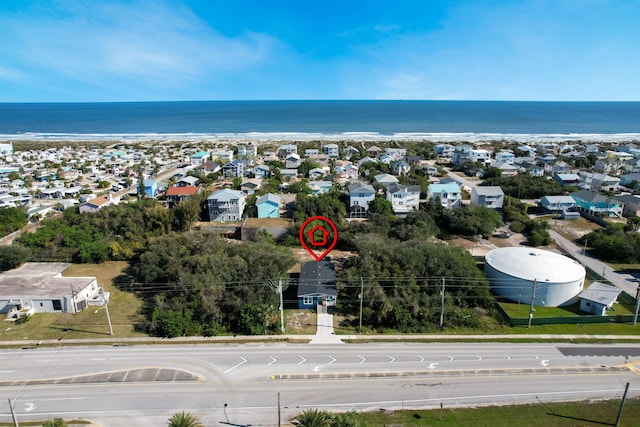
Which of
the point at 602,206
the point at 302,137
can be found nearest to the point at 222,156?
the point at 302,137

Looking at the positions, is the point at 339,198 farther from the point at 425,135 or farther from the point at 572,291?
the point at 425,135

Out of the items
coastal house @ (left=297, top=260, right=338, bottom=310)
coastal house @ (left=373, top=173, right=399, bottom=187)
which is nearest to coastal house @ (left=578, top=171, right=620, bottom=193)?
coastal house @ (left=373, top=173, right=399, bottom=187)

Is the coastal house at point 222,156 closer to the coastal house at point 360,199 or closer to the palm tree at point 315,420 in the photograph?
the coastal house at point 360,199

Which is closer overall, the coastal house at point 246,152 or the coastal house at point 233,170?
the coastal house at point 233,170

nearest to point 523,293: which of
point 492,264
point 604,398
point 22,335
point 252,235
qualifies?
point 492,264

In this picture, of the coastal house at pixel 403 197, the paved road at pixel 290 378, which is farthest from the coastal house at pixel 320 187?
the paved road at pixel 290 378
